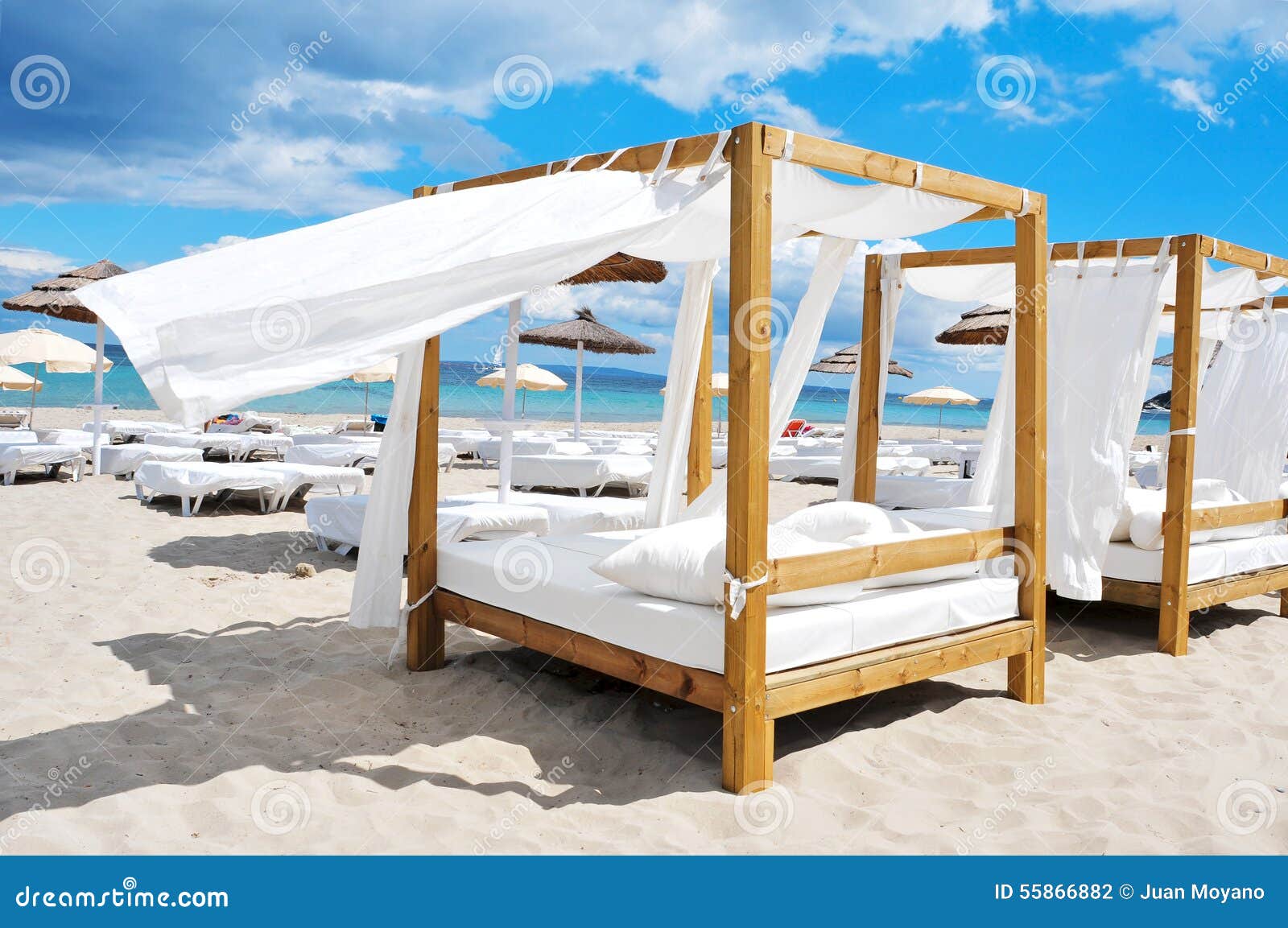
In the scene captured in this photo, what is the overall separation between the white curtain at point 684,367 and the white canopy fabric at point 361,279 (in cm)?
134

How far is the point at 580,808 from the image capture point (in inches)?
116

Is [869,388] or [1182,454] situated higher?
[869,388]

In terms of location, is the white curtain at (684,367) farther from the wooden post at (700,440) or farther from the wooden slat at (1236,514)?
the wooden slat at (1236,514)

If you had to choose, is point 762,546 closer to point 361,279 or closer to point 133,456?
point 361,279

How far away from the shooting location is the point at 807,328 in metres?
4.69

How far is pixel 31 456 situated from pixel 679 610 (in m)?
10.1

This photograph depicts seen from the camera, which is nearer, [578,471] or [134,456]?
[578,471]

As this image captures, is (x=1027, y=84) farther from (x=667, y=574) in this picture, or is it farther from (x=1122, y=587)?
(x=667, y=574)

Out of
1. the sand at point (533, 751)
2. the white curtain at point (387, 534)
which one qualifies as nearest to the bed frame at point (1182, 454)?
the sand at point (533, 751)

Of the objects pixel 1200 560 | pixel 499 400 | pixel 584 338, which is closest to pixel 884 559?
pixel 1200 560

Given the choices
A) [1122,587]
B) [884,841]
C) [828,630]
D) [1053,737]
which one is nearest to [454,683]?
[828,630]

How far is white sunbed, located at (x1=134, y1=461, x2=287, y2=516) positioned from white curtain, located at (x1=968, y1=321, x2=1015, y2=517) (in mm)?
6276

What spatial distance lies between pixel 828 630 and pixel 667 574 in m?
0.63

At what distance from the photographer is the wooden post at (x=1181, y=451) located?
5.13 meters
